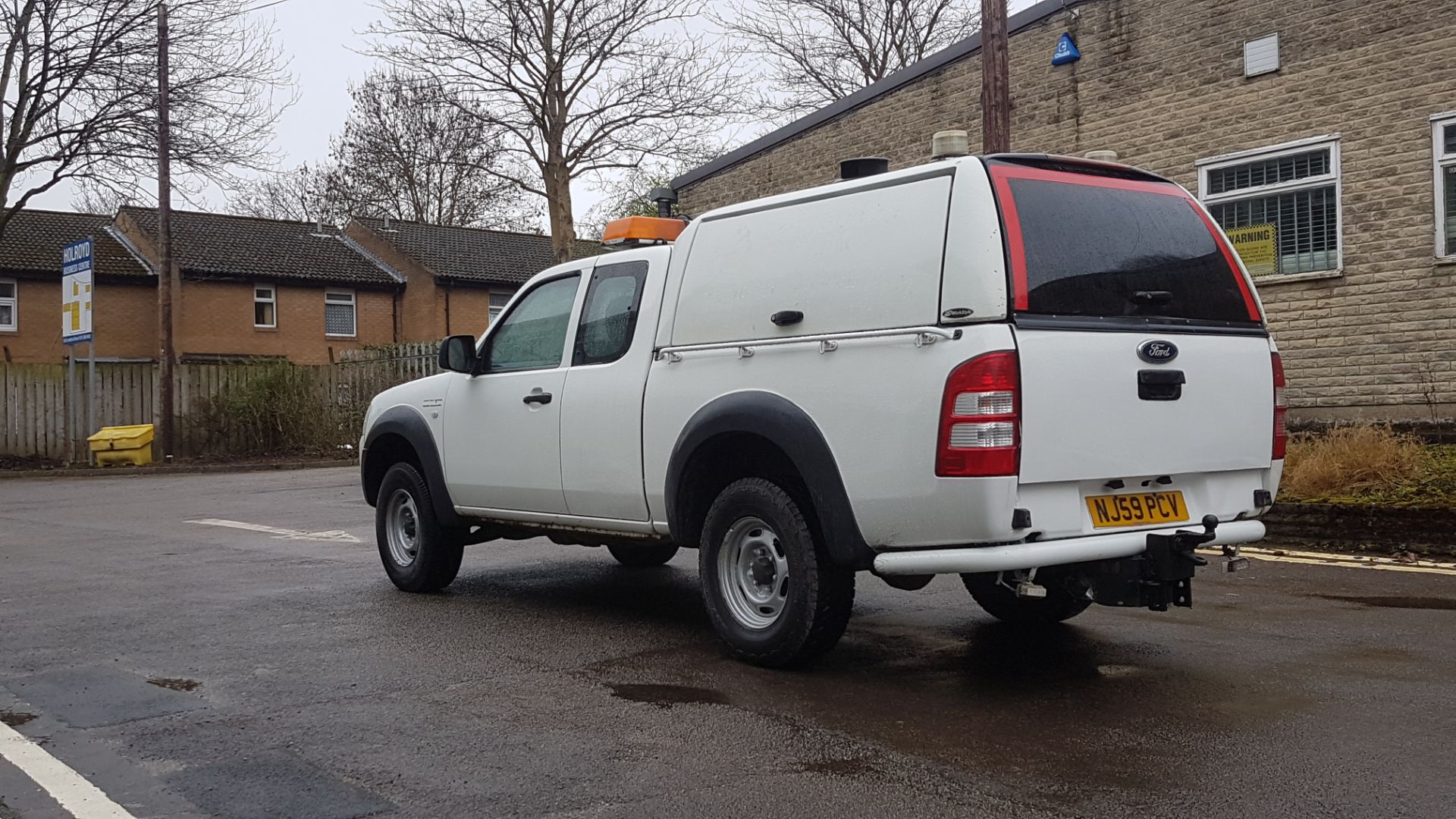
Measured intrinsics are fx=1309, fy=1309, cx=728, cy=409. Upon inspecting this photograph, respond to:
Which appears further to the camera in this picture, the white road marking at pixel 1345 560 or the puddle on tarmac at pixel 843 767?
the white road marking at pixel 1345 560

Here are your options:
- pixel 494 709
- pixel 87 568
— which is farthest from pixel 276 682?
pixel 87 568

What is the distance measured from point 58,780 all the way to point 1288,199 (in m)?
13.3

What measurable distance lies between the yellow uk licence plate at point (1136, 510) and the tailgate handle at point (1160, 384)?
0.40 metres

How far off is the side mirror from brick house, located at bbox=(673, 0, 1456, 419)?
9.29 m

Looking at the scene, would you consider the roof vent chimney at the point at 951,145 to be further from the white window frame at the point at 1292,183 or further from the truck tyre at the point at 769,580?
the white window frame at the point at 1292,183

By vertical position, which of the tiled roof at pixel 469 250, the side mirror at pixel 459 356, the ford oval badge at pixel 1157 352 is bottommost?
the ford oval badge at pixel 1157 352

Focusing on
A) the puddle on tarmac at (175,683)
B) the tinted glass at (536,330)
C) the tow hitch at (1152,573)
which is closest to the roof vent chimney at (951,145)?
the tow hitch at (1152,573)

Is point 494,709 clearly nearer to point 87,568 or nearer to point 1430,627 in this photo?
point 1430,627

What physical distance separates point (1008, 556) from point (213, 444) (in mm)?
24505

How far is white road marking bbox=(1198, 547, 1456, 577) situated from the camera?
8.24 m

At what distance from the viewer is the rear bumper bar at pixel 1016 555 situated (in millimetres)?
4797

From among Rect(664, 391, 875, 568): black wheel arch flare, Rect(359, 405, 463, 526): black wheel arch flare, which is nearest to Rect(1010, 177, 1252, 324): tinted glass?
Rect(664, 391, 875, 568): black wheel arch flare

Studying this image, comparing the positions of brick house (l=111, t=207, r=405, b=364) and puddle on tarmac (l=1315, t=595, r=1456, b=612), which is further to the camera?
brick house (l=111, t=207, r=405, b=364)

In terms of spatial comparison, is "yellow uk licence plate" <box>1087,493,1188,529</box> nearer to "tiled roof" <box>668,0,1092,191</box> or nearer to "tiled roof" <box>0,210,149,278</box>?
"tiled roof" <box>668,0,1092,191</box>
